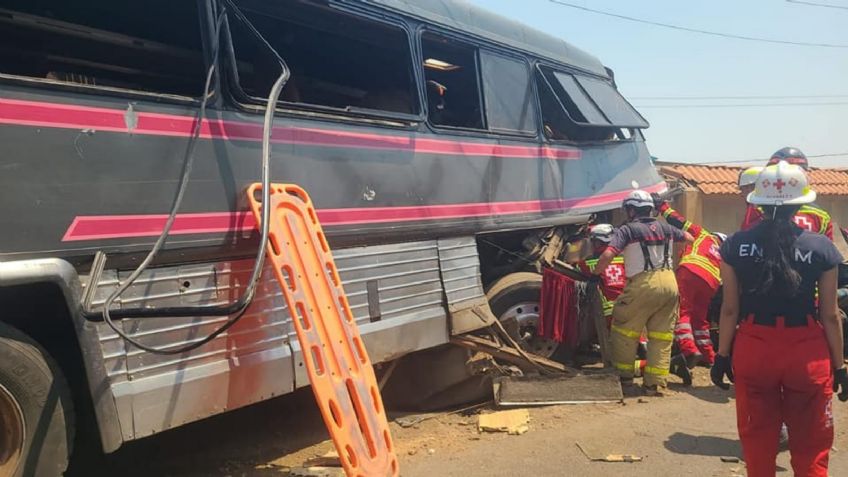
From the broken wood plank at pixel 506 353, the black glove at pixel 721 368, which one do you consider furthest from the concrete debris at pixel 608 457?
the broken wood plank at pixel 506 353

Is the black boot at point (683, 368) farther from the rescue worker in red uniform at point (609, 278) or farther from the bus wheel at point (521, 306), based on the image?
the bus wheel at point (521, 306)

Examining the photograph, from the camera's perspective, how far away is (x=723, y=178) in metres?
14.6

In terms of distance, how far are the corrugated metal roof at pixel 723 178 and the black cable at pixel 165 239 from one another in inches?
413

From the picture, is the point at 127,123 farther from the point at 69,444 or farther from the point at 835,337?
the point at 835,337

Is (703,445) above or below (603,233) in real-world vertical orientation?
below

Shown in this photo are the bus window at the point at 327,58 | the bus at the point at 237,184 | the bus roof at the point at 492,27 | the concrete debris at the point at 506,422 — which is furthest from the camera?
the bus roof at the point at 492,27

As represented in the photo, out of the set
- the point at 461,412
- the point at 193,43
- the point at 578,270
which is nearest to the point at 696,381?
the point at 578,270

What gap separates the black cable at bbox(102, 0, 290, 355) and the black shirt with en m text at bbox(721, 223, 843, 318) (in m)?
2.28

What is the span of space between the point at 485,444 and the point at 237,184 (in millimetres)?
2252

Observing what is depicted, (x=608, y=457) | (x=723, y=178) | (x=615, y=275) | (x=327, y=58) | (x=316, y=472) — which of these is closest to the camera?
(x=316, y=472)

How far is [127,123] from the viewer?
3.06m

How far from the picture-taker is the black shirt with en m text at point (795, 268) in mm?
3143

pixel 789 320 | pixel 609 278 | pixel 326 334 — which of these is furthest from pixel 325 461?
pixel 609 278

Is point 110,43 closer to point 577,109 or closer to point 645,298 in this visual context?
point 577,109
